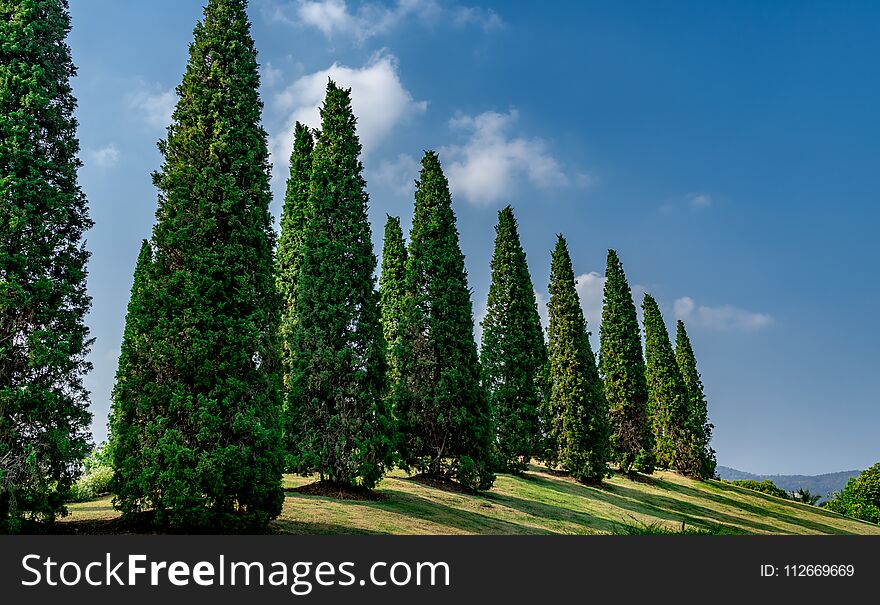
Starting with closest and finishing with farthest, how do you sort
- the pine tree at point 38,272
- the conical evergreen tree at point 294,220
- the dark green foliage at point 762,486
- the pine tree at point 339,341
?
the pine tree at point 38,272 < the pine tree at point 339,341 < the conical evergreen tree at point 294,220 < the dark green foliage at point 762,486

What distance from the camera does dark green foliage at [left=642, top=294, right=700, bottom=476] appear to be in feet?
139

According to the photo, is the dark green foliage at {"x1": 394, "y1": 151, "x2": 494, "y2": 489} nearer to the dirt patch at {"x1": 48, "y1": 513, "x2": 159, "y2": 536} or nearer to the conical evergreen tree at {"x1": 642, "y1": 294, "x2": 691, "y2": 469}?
the dirt patch at {"x1": 48, "y1": 513, "x2": 159, "y2": 536}

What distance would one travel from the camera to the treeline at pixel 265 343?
11.6 meters

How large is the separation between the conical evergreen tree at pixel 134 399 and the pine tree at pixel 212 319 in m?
0.04

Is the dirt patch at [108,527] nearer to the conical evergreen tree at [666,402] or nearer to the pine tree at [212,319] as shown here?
the pine tree at [212,319]

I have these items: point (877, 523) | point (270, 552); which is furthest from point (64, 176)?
point (877, 523)

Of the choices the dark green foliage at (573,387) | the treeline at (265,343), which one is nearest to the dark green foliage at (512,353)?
the treeline at (265,343)

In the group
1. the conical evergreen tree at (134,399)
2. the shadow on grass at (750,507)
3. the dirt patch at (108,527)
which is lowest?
the shadow on grass at (750,507)

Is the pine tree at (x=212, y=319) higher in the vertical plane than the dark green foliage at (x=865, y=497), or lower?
higher

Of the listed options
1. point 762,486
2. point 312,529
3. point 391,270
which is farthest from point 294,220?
point 762,486

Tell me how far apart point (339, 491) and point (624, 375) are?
26293 millimetres

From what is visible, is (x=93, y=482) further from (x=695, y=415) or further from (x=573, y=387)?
(x=695, y=415)

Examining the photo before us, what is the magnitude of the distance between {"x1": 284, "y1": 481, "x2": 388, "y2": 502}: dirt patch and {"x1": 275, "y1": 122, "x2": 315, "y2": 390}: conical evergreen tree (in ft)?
23.6

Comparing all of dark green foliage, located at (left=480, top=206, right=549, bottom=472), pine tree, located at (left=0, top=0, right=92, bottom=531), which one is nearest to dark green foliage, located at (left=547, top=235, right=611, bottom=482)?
dark green foliage, located at (left=480, top=206, right=549, bottom=472)
